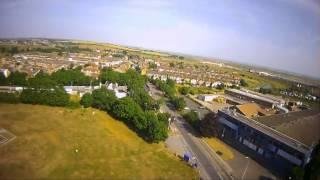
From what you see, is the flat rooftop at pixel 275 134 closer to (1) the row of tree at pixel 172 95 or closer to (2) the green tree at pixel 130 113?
(1) the row of tree at pixel 172 95

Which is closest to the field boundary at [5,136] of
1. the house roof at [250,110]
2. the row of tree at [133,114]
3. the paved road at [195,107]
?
the row of tree at [133,114]

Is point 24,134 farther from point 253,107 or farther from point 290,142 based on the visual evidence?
point 253,107

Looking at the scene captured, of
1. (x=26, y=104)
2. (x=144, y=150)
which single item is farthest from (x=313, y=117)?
(x=26, y=104)

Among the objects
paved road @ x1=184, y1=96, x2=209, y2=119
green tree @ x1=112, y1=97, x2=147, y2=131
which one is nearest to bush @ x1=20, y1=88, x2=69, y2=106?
green tree @ x1=112, y1=97, x2=147, y2=131

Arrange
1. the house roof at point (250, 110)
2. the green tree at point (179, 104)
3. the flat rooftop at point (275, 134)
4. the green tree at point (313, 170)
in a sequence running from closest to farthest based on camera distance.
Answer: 1. the green tree at point (313, 170)
2. the flat rooftop at point (275, 134)
3. the house roof at point (250, 110)
4. the green tree at point (179, 104)

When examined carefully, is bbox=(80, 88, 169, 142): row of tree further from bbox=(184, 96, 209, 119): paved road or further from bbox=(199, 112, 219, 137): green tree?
bbox=(184, 96, 209, 119): paved road

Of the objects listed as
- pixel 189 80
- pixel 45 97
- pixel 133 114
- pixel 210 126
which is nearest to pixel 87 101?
pixel 45 97
